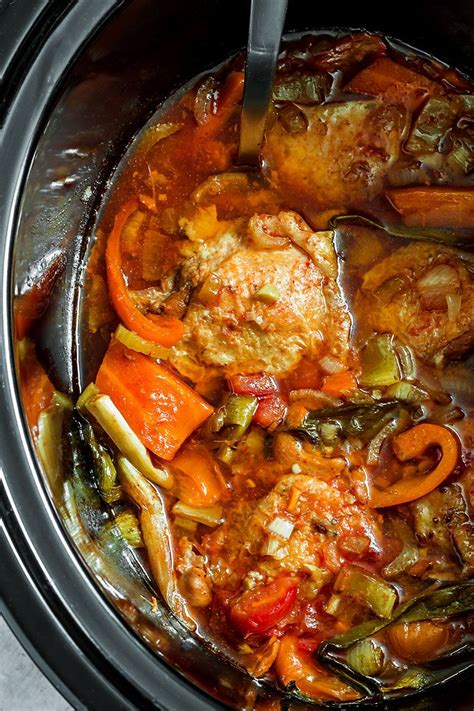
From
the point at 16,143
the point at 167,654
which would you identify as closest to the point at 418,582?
the point at 167,654

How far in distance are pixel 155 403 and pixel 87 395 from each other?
0.69 feet

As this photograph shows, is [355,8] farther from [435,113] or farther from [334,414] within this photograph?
→ [334,414]

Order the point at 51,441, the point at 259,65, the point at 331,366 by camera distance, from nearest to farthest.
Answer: the point at 259,65 → the point at 51,441 → the point at 331,366

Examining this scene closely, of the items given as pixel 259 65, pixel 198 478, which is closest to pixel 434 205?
pixel 259 65

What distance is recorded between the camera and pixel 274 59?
236 cm

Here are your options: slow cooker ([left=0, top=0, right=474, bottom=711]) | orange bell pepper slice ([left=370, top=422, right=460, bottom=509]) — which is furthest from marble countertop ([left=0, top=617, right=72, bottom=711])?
orange bell pepper slice ([left=370, top=422, right=460, bottom=509])

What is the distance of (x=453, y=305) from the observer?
2.63 m

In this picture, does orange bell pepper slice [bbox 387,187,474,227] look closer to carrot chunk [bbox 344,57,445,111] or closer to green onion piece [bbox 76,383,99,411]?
carrot chunk [bbox 344,57,445,111]

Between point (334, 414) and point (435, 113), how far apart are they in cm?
103

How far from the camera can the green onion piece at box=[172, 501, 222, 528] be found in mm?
2637

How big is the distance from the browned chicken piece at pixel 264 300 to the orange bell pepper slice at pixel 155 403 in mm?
94

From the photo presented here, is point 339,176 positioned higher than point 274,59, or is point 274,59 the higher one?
point 274,59

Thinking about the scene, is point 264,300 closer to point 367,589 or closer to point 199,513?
point 199,513

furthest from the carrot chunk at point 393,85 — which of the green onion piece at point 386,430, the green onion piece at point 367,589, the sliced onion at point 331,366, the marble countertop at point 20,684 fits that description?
the marble countertop at point 20,684
